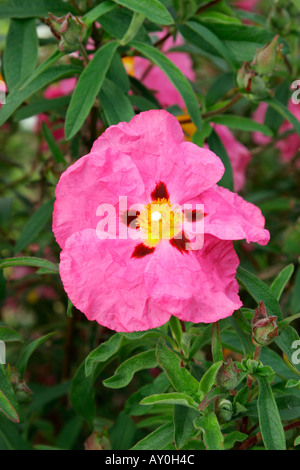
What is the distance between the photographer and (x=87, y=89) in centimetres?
100

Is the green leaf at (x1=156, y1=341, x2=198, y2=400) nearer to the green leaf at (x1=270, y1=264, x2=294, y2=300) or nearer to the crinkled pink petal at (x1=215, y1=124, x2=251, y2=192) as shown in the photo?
the green leaf at (x1=270, y1=264, x2=294, y2=300)

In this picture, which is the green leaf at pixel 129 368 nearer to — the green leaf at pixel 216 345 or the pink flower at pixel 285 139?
the green leaf at pixel 216 345

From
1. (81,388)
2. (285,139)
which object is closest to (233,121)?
(81,388)

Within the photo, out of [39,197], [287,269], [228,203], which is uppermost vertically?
[228,203]

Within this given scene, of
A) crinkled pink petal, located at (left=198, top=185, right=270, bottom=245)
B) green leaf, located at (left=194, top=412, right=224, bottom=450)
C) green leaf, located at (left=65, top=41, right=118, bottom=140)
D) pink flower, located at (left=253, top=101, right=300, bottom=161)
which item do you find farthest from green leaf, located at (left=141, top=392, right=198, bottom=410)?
pink flower, located at (left=253, top=101, right=300, bottom=161)

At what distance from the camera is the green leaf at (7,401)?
0.84 m

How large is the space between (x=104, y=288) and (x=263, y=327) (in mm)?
225

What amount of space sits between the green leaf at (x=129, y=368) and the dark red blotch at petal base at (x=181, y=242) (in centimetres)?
19

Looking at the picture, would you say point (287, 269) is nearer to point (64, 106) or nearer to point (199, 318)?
point (199, 318)

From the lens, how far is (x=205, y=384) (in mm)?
842

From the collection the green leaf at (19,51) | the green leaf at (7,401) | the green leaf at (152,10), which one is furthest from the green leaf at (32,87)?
the green leaf at (7,401)

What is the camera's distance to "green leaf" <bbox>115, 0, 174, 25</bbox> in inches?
36.6
